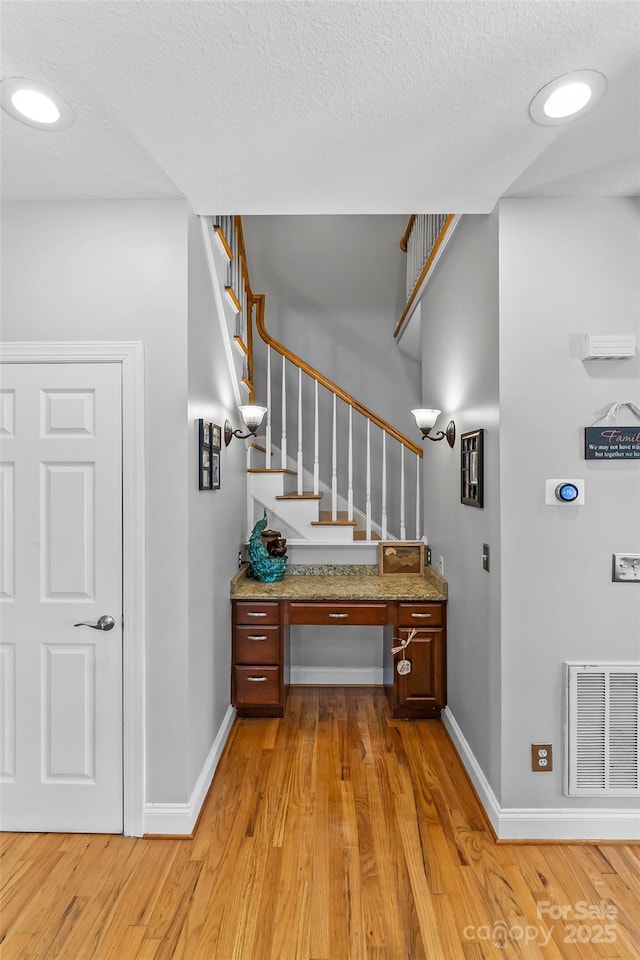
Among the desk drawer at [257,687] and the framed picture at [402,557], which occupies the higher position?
the framed picture at [402,557]

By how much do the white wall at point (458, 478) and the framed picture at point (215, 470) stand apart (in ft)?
4.22

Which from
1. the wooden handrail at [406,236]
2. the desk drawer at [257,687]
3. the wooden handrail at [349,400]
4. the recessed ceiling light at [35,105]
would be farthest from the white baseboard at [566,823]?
the wooden handrail at [406,236]

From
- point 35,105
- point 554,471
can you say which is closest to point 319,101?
point 35,105

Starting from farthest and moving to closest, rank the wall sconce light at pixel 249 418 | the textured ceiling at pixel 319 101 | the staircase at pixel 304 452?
the staircase at pixel 304 452 < the wall sconce light at pixel 249 418 < the textured ceiling at pixel 319 101

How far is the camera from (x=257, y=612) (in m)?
3.13

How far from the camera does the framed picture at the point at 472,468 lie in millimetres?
2408

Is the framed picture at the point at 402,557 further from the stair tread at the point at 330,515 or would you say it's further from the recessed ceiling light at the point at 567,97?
the recessed ceiling light at the point at 567,97

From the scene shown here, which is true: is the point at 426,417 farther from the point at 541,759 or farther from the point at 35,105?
the point at 35,105

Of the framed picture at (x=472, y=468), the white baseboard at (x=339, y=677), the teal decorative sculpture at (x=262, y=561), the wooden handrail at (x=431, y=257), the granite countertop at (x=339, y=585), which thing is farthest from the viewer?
the white baseboard at (x=339, y=677)

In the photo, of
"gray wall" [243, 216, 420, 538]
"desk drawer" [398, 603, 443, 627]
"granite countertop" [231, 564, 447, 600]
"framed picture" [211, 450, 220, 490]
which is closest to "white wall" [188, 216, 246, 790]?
"framed picture" [211, 450, 220, 490]

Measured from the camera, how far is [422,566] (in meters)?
3.64

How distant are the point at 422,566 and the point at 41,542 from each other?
2374mm

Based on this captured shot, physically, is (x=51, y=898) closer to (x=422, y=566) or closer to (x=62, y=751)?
(x=62, y=751)

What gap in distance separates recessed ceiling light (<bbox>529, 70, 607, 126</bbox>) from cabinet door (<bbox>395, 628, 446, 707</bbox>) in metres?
2.50
